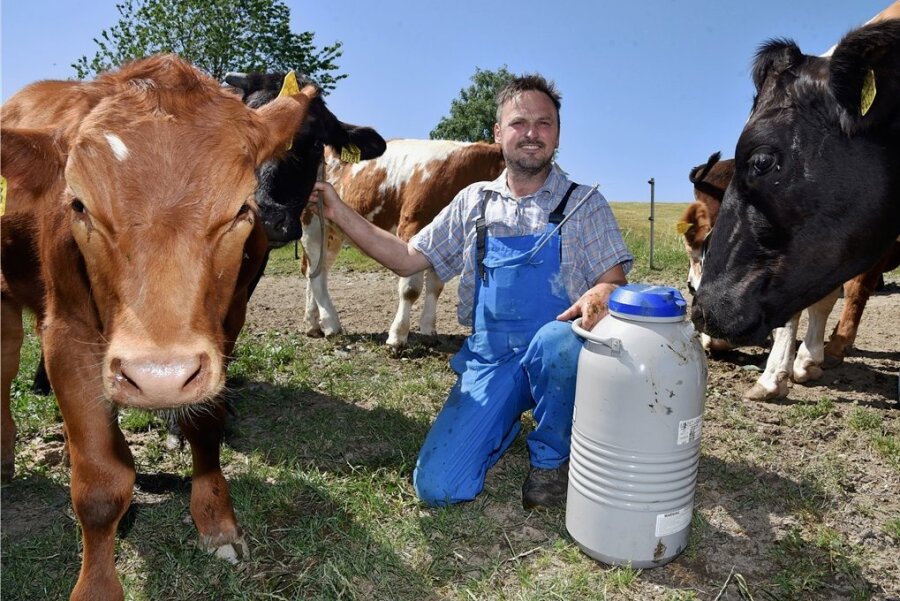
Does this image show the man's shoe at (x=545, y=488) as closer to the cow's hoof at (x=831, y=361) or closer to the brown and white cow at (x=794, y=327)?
the brown and white cow at (x=794, y=327)

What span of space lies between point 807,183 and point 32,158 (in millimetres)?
2954

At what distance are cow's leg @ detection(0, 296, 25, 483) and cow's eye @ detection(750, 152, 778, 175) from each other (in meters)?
3.73

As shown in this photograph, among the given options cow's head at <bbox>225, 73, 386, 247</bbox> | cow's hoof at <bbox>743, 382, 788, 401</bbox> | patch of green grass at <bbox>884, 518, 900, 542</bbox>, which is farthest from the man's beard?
cow's hoof at <bbox>743, 382, 788, 401</bbox>

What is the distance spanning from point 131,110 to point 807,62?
108 inches

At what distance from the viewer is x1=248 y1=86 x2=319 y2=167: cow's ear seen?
89.9 inches

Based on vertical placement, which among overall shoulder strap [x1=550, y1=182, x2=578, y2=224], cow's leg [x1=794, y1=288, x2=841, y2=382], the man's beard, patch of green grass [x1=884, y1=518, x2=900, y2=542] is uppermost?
the man's beard

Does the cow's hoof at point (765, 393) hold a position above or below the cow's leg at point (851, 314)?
below

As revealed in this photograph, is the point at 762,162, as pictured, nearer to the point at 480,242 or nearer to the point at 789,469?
the point at 480,242

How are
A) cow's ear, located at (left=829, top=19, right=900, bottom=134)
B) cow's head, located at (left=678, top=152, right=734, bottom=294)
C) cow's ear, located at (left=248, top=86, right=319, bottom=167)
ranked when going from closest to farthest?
1. cow's ear, located at (left=248, top=86, right=319, bottom=167)
2. cow's ear, located at (left=829, top=19, right=900, bottom=134)
3. cow's head, located at (left=678, top=152, right=734, bottom=294)

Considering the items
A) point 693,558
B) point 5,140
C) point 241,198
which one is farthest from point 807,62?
point 5,140

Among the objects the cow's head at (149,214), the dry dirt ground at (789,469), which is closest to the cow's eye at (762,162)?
the dry dirt ground at (789,469)

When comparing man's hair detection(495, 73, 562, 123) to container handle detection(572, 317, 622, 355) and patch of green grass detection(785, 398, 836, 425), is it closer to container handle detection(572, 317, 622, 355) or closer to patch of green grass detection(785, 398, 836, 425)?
container handle detection(572, 317, 622, 355)

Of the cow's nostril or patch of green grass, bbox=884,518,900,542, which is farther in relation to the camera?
patch of green grass, bbox=884,518,900,542

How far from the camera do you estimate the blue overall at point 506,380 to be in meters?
3.03
